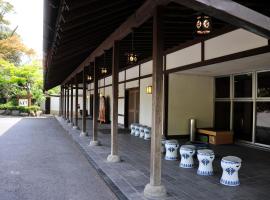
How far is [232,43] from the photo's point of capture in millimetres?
7266

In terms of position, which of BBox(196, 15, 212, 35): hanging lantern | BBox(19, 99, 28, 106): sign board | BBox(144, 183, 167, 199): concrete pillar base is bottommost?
BBox(144, 183, 167, 199): concrete pillar base

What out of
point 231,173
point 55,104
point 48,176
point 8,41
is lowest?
point 48,176

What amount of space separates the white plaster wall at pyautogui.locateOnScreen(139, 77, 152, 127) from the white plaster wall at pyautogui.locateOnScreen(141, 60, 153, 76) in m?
0.31

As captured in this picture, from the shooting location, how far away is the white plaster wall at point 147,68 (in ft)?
40.3

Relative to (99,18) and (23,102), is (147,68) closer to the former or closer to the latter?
(99,18)

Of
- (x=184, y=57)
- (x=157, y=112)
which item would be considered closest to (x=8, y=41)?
(x=184, y=57)

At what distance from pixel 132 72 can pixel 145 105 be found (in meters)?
2.37

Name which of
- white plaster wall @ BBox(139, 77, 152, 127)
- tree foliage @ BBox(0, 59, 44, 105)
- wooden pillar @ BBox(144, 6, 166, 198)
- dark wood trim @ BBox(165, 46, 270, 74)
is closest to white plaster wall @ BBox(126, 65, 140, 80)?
white plaster wall @ BBox(139, 77, 152, 127)

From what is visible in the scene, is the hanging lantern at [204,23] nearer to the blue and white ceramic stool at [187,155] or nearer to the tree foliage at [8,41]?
the blue and white ceramic stool at [187,155]

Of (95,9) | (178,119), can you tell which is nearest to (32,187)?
(95,9)

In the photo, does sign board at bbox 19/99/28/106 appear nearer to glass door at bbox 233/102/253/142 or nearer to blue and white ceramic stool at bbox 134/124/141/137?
blue and white ceramic stool at bbox 134/124/141/137

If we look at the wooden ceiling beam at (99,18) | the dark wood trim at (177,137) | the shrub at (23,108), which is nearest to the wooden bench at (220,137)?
the dark wood trim at (177,137)

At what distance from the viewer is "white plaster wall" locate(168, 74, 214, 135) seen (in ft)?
37.2

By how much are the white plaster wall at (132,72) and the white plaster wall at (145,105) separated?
85 centimetres
